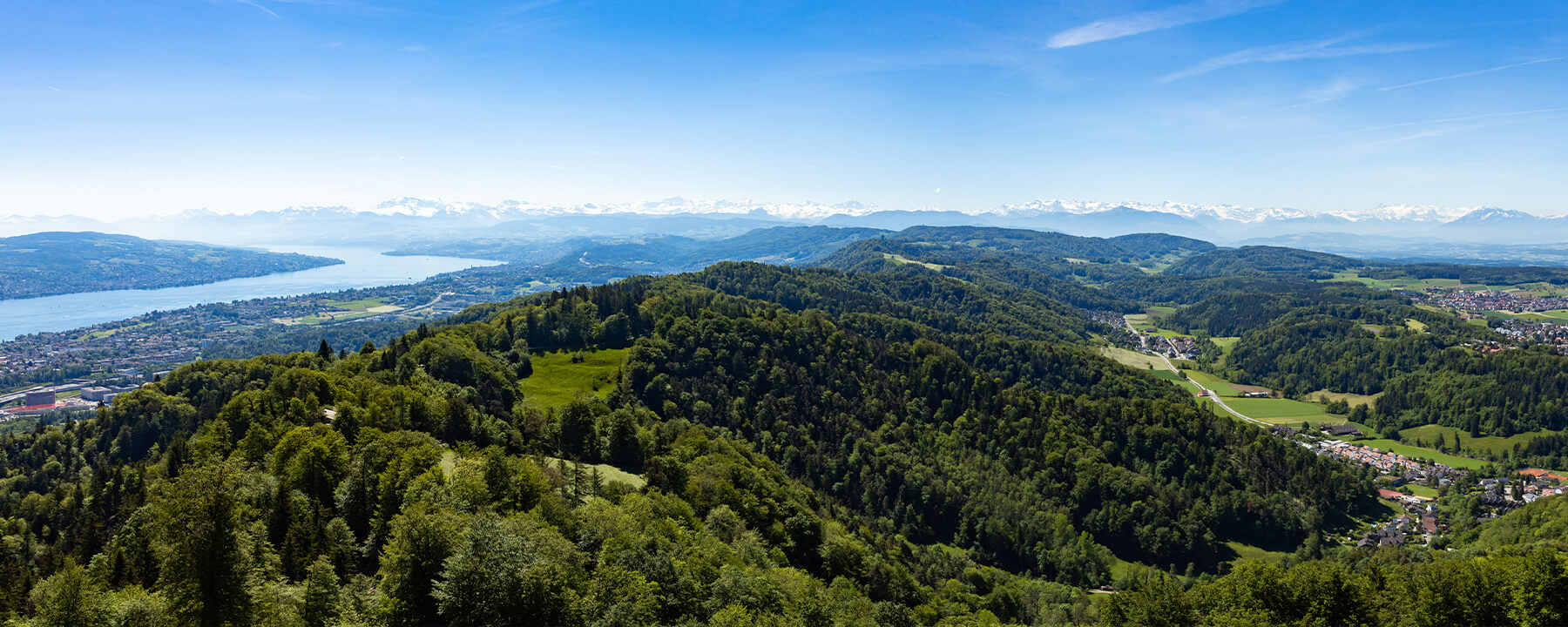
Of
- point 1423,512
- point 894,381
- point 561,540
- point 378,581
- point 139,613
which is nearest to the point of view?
point 139,613

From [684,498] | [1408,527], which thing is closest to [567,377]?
[684,498]

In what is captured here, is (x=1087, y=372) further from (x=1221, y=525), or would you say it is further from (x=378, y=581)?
(x=378, y=581)

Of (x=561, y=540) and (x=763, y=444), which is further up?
(x=561, y=540)

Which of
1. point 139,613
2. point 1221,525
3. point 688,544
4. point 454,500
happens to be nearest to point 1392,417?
point 1221,525

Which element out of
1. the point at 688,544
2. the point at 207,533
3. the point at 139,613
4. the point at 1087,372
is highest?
the point at 207,533

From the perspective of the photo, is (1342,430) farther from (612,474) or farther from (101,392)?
(101,392)

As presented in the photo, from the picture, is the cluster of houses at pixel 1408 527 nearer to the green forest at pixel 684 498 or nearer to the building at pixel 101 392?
the green forest at pixel 684 498

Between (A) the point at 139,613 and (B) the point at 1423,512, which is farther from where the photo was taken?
(B) the point at 1423,512
